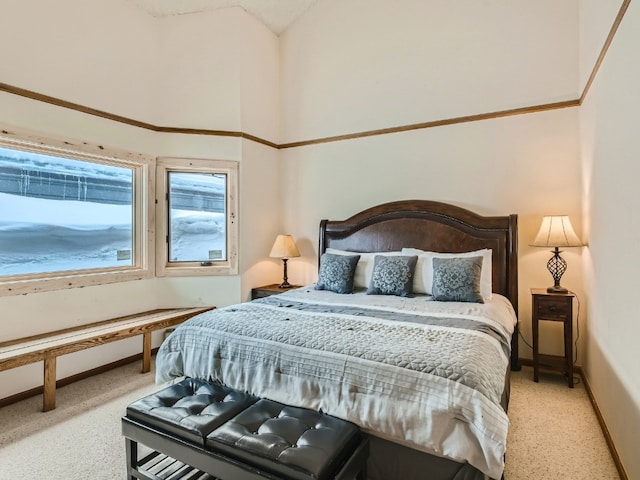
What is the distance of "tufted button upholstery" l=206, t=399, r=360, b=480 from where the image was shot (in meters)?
1.32

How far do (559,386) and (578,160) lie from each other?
6.48 feet

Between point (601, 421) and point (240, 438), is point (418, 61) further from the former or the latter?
point (240, 438)

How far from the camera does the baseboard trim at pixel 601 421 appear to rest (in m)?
1.87

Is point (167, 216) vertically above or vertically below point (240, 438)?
above

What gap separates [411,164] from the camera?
3.91 metres

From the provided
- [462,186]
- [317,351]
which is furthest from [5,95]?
[462,186]

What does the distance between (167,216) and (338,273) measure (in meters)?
2.08

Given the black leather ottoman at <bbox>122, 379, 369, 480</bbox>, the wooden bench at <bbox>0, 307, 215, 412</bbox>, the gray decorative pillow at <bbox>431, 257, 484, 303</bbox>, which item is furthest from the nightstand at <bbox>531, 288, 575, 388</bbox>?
the wooden bench at <bbox>0, 307, 215, 412</bbox>

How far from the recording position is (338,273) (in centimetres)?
344

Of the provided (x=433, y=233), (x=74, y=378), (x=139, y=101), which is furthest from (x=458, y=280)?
(x=139, y=101)

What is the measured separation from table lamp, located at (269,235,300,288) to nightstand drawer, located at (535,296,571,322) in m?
2.58

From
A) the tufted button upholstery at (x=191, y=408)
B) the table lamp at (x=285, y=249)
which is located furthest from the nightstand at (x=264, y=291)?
the tufted button upholstery at (x=191, y=408)

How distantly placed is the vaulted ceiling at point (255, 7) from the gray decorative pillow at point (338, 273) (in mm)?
3080

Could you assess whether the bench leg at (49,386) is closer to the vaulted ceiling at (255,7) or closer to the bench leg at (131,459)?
the bench leg at (131,459)
